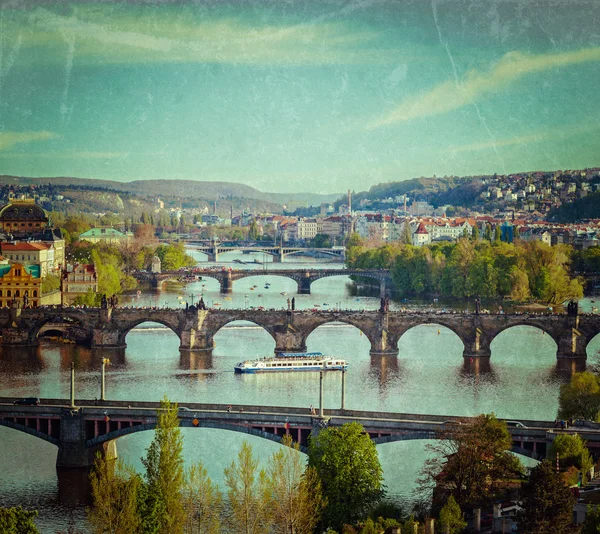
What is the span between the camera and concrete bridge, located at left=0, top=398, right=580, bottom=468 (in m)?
22.8

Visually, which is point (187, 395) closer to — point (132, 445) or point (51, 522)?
point (132, 445)

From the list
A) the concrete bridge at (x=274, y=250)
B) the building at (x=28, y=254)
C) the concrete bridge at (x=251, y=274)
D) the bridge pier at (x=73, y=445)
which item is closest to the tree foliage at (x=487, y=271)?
the concrete bridge at (x=251, y=274)

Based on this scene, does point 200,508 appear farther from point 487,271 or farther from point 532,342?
point 487,271

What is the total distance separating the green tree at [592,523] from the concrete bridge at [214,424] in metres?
5.39

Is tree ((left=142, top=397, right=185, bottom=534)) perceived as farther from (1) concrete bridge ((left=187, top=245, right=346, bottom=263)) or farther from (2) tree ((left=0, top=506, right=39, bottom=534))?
(1) concrete bridge ((left=187, top=245, right=346, bottom=263))

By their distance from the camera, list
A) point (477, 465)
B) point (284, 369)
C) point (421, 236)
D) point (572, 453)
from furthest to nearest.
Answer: point (421, 236), point (284, 369), point (572, 453), point (477, 465)

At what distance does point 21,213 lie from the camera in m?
59.8

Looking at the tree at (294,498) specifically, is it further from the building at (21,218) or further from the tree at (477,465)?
the building at (21,218)

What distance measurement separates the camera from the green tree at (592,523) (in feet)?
53.7

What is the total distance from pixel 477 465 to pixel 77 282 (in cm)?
2915

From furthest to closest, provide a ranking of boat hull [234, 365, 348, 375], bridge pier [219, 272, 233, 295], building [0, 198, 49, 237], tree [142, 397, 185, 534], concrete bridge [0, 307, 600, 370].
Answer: building [0, 198, 49, 237], bridge pier [219, 272, 233, 295], concrete bridge [0, 307, 600, 370], boat hull [234, 365, 348, 375], tree [142, 397, 185, 534]

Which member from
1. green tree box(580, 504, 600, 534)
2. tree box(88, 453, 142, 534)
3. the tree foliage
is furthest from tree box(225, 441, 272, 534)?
the tree foliage

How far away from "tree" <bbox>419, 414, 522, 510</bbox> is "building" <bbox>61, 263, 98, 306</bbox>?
27.3 m

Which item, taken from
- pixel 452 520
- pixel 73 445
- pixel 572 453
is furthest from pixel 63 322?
pixel 452 520
